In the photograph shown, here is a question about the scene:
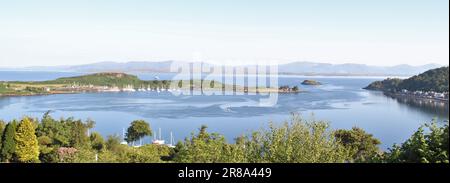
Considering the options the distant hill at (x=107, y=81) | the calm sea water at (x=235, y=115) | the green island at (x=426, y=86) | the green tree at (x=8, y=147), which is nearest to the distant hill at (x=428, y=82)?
the green island at (x=426, y=86)

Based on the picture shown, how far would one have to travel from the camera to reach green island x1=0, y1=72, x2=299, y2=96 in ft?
147

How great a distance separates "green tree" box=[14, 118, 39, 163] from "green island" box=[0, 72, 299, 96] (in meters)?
34.6

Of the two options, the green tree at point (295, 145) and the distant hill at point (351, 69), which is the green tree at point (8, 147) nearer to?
the green tree at point (295, 145)

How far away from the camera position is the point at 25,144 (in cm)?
986

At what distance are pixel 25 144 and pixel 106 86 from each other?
45579 millimetres

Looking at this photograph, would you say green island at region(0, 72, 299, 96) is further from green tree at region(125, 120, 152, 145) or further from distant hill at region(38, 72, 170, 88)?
green tree at region(125, 120, 152, 145)

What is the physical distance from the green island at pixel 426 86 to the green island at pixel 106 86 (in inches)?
413

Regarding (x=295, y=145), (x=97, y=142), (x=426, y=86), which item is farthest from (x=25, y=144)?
(x=426, y=86)

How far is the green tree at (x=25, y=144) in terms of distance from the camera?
9594mm

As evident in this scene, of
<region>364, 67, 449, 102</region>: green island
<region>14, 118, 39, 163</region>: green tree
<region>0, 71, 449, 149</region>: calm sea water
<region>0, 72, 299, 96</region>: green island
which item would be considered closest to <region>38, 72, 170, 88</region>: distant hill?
<region>0, 72, 299, 96</region>: green island

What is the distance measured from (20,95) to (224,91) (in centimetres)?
2019
